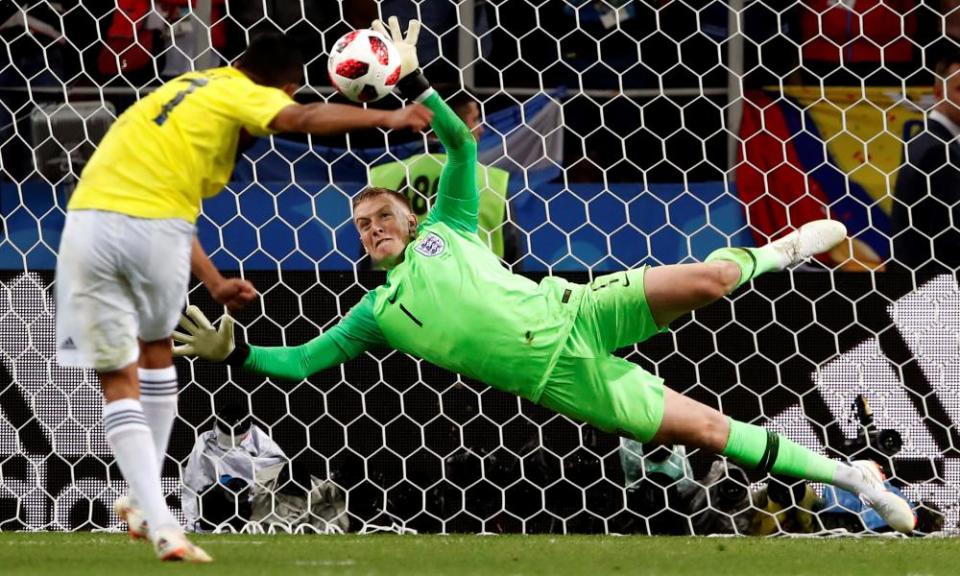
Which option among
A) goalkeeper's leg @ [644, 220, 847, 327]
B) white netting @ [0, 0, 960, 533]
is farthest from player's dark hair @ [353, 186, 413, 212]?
goalkeeper's leg @ [644, 220, 847, 327]

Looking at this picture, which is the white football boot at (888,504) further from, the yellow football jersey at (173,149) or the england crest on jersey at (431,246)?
the yellow football jersey at (173,149)

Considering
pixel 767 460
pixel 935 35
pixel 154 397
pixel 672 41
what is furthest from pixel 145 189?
pixel 935 35

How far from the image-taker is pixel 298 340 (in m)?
6.98

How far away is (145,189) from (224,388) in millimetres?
2225

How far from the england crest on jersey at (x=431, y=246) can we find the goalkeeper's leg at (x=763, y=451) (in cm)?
96

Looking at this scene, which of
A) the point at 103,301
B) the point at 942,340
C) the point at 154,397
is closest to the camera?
the point at 103,301

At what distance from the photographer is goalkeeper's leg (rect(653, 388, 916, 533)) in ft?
18.9

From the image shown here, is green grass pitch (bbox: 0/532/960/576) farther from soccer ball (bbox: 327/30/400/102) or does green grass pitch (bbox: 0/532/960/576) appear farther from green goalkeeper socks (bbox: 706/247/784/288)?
soccer ball (bbox: 327/30/400/102)

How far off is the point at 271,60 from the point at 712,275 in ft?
5.50

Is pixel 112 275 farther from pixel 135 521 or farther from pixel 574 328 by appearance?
pixel 574 328

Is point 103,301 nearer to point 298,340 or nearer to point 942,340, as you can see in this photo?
point 298,340

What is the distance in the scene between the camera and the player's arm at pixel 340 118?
4.66 metres

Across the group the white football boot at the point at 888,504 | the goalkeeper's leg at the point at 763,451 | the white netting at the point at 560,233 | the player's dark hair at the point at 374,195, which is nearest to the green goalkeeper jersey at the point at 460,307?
the player's dark hair at the point at 374,195

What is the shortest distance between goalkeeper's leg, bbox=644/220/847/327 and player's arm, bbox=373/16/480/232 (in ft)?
2.51
